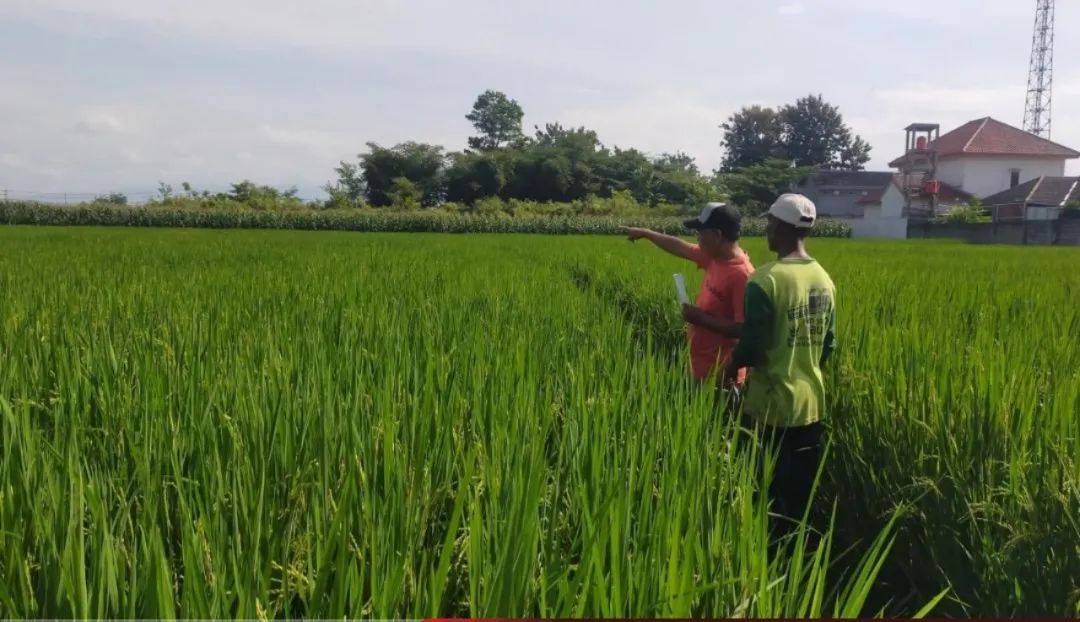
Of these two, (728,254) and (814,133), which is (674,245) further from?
(814,133)

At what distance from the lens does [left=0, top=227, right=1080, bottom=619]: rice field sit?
1.06m

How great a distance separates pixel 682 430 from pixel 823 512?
1.44m

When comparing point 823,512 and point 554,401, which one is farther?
point 823,512

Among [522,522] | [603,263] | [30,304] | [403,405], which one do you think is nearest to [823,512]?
[403,405]

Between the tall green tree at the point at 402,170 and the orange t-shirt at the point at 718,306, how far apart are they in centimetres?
4474

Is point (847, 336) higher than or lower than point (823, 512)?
higher

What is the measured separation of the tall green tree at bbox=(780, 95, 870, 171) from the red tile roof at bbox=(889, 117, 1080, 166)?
20.3m

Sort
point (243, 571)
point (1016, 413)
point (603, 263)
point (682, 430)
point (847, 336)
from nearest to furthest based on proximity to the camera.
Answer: point (243, 571), point (682, 430), point (1016, 413), point (847, 336), point (603, 263)

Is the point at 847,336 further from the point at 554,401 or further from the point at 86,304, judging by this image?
the point at 86,304

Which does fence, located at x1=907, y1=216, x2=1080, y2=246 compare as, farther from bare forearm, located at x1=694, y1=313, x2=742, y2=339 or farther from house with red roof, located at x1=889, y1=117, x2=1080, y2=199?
bare forearm, located at x1=694, y1=313, x2=742, y2=339

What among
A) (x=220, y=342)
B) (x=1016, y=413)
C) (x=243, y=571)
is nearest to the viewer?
(x=243, y=571)

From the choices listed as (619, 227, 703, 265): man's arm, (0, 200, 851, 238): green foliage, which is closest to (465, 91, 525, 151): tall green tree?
(0, 200, 851, 238): green foliage

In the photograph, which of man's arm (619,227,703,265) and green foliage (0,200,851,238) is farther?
green foliage (0,200,851,238)

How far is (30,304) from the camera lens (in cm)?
377
